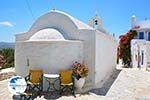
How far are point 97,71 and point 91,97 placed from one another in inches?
120

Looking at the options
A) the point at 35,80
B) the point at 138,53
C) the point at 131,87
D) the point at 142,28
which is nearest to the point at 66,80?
the point at 35,80

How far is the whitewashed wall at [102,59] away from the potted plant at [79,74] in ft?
5.45

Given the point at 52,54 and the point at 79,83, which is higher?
the point at 52,54

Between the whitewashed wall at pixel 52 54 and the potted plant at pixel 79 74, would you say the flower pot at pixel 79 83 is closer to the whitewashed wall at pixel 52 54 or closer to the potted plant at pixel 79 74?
the potted plant at pixel 79 74

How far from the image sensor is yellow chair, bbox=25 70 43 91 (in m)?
15.5

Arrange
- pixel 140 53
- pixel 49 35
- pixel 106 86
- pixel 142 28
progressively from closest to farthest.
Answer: pixel 49 35 < pixel 106 86 < pixel 140 53 < pixel 142 28

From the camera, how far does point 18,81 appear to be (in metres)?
14.0

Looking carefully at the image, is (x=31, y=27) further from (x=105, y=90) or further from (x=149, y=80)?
(x=149, y=80)

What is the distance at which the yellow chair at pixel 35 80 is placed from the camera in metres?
15.5

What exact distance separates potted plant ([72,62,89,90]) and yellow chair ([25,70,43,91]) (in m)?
2.16

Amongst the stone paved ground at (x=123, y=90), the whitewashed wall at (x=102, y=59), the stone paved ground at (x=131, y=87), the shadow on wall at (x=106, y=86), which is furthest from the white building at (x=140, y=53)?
the shadow on wall at (x=106, y=86)

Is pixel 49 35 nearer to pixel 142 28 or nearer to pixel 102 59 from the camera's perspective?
pixel 102 59

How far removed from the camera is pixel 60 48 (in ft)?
54.3

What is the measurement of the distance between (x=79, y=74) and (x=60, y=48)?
2169mm
